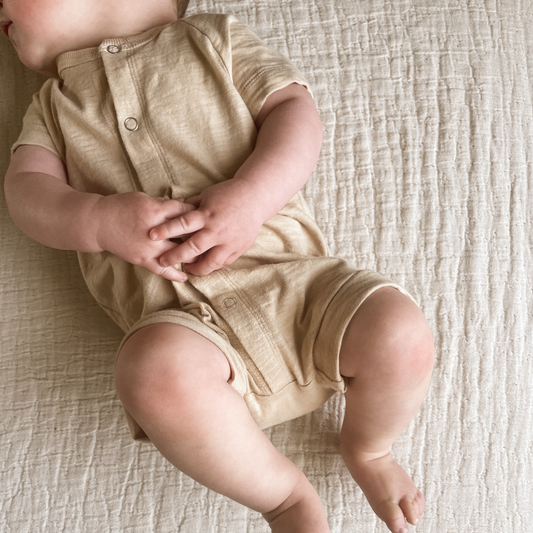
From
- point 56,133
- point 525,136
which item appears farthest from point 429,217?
point 56,133

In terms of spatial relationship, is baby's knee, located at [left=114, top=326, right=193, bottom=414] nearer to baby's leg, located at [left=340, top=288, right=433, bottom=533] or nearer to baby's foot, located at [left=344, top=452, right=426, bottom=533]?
baby's leg, located at [left=340, top=288, right=433, bottom=533]

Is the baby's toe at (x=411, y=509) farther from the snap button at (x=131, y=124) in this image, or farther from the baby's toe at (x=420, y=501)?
the snap button at (x=131, y=124)

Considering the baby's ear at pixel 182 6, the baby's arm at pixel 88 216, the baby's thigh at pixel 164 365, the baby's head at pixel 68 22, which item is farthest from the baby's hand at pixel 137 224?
the baby's ear at pixel 182 6

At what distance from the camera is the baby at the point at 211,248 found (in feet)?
2.52

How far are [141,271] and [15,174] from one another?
27 cm

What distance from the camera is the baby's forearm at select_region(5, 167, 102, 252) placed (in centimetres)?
84

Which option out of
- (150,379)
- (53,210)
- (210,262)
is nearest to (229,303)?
(210,262)

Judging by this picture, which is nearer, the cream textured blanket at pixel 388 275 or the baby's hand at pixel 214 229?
the baby's hand at pixel 214 229

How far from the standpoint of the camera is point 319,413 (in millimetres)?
993

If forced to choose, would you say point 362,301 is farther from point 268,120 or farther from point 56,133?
point 56,133

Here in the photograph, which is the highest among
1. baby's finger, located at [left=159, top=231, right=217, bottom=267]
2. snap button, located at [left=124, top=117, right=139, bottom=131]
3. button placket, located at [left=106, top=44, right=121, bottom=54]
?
button placket, located at [left=106, top=44, right=121, bottom=54]

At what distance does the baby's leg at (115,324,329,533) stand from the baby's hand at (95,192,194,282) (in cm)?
10

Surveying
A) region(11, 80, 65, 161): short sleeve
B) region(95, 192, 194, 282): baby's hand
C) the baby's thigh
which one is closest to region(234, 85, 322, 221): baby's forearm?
region(95, 192, 194, 282): baby's hand

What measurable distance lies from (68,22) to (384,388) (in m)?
0.76
